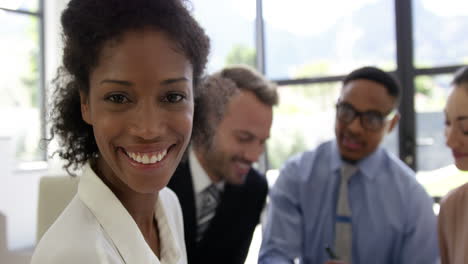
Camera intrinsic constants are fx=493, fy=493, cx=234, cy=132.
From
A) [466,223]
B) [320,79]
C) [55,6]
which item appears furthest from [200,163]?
[55,6]

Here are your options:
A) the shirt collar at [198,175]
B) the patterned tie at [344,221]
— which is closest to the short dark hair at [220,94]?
the shirt collar at [198,175]

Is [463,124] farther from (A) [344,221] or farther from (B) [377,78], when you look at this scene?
(A) [344,221]

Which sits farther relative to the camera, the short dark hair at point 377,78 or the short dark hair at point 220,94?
the short dark hair at point 377,78

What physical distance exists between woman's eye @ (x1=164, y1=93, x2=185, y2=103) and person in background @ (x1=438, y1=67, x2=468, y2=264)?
3.28ft

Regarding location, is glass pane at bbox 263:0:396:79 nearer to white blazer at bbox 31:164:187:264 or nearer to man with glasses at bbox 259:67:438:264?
man with glasses at bbox 259:67:438:264

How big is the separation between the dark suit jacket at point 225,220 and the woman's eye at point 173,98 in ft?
2.65

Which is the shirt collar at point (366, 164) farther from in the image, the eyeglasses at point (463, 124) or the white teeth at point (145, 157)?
the white teeth at point (145, 157)

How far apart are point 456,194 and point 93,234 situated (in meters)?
1.15

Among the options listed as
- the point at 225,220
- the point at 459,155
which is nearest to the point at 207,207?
the point at 225,220

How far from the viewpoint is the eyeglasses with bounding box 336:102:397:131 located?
2.11 m

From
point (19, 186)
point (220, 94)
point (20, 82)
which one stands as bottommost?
point (19, 186)

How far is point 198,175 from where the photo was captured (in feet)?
5.88

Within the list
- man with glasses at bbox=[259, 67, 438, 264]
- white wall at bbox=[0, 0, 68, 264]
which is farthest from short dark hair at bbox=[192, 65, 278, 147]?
white wall at bbox=[0, 0, 68, 264]

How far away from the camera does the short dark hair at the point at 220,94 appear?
129cm
